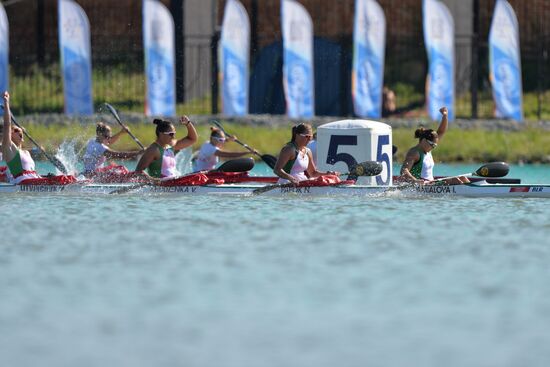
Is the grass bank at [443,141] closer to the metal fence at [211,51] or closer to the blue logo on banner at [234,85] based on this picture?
the blue logo on banner at [234,85]

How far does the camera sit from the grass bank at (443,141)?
3294 cm

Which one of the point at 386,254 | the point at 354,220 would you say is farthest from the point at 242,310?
the point at 354,220

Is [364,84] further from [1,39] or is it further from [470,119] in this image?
[1,39]

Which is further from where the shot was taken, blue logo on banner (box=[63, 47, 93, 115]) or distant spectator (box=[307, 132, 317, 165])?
blue logo on banner (box=[63, 47, 93, 115])

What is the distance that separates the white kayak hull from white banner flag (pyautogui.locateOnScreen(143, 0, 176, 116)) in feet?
39.5

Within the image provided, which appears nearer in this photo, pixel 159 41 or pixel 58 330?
pixel 58 330

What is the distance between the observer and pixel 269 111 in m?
38.8

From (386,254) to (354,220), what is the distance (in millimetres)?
3474

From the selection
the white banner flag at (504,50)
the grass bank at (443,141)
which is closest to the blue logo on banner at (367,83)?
the grass bank at (443,141)

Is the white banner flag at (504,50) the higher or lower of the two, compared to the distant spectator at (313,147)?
higher

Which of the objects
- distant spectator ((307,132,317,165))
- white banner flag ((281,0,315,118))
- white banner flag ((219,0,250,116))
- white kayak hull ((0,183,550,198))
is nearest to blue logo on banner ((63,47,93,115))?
white banner flag ((219,0,250,116))

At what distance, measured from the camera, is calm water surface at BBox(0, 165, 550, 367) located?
399 inches

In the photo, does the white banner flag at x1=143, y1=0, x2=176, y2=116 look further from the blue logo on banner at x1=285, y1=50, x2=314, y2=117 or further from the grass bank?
the blue logo on banner at x1=285, y1=50, x2=314, y2=117

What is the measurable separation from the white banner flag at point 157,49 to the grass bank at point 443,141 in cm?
112
